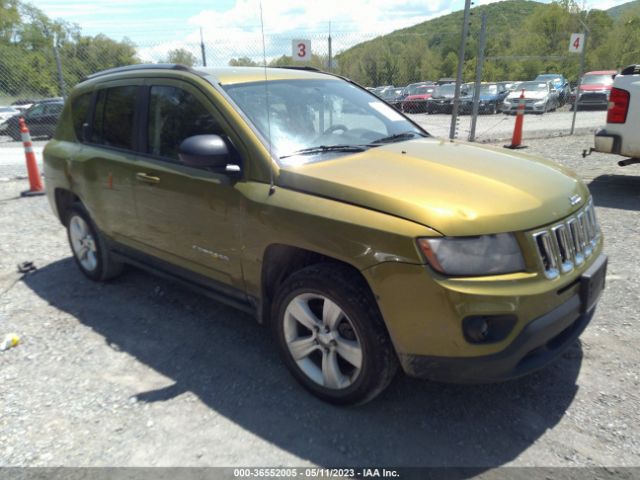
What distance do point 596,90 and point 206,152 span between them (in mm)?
25298

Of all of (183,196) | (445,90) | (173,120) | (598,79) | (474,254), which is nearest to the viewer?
(474,254)

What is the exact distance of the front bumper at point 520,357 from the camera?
231cm

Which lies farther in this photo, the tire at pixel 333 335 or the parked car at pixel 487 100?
the parked car at pixel 487 100

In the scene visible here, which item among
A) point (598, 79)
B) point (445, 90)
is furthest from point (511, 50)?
point (445, 90)

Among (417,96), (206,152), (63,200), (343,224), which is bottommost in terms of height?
(417,96)

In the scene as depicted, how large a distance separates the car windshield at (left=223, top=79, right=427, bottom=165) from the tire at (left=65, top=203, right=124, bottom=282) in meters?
2.07

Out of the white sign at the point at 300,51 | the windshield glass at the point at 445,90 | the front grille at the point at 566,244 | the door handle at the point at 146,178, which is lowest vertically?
the windshield glass at the point at 445,90

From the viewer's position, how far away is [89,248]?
4.60 m

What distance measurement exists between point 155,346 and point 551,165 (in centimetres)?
292

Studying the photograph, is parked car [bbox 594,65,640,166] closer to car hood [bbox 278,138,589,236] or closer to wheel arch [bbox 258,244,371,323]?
car hood [bbox 278,138,589,236]

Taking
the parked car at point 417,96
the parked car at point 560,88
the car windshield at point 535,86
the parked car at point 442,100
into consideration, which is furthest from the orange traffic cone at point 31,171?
the parked car at point 560,88

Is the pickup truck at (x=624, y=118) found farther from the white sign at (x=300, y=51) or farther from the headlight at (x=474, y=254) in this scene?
the headlight at (x=474, y=254)

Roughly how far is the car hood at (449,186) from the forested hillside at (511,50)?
12.0 metres

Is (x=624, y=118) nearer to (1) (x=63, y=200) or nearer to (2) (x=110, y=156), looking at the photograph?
(2) (x=110, y=156)
